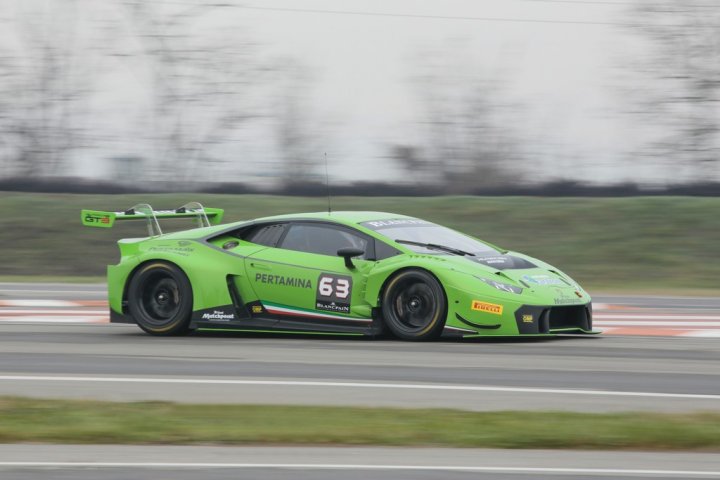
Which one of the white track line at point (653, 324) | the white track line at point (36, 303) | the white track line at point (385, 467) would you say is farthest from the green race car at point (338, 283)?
the white track line at point (385, 467)

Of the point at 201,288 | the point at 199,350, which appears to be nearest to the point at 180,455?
the point at 199,350

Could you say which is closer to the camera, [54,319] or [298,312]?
[298,312]

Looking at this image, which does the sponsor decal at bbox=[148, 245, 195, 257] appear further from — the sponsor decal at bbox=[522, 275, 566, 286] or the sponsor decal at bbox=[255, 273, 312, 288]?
the sponsor decal at bbox=[522, 275, 566, 286]

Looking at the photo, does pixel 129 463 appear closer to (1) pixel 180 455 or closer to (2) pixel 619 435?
(1) pixel 180 455

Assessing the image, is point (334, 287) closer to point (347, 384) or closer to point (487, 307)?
point (487, 307)

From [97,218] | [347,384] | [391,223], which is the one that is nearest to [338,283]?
[391,223]

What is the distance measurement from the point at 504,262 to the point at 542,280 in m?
0.41

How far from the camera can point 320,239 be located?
37.1 feet

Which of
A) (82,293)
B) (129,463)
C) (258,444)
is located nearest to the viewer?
(129,463)

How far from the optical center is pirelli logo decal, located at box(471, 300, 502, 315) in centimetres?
1041

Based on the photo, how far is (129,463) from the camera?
599 centimetres

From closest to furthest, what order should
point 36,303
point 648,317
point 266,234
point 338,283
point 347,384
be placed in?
point 347,384 < point 338,283 < point 266,234 < point 648,317 < point 36,303

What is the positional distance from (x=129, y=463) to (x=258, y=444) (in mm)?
768

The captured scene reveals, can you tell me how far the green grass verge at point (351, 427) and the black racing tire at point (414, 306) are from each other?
10.7ft
